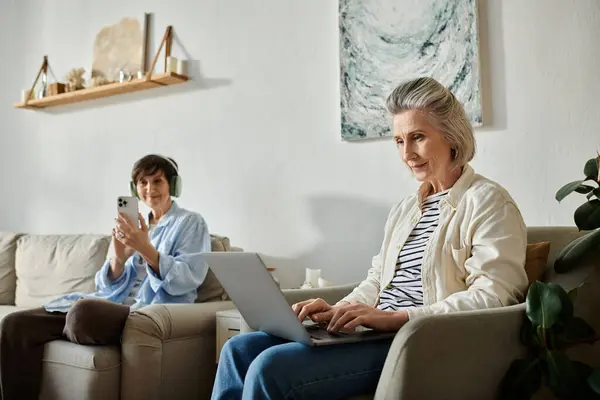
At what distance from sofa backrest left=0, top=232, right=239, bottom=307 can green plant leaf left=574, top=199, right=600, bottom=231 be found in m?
2.21

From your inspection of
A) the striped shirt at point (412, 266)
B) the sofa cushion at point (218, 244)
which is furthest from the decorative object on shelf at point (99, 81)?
the striped shirt at point (412, 266)

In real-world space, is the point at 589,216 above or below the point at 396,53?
below

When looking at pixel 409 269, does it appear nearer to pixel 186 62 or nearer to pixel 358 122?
pixel 358 122

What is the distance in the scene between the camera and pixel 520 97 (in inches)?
88.0

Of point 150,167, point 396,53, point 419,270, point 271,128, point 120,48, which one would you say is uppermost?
point 120,48

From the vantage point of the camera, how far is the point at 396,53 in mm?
2521

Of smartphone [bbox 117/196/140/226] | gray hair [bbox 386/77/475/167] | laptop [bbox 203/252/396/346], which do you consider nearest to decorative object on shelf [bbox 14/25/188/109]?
smartphone [bbox 117/196/140/226]

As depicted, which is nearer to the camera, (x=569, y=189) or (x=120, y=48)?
(x=569, y=189)

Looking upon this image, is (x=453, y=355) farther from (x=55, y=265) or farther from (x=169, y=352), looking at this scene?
(x=55, y=265)

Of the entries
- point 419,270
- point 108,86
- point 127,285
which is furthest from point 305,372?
point 108,86

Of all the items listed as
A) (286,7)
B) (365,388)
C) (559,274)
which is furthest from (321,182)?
(365,388)

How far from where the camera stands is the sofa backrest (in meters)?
3.06

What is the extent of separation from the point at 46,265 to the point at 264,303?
2.12 metres

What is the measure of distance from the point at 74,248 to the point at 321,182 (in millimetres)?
1319
